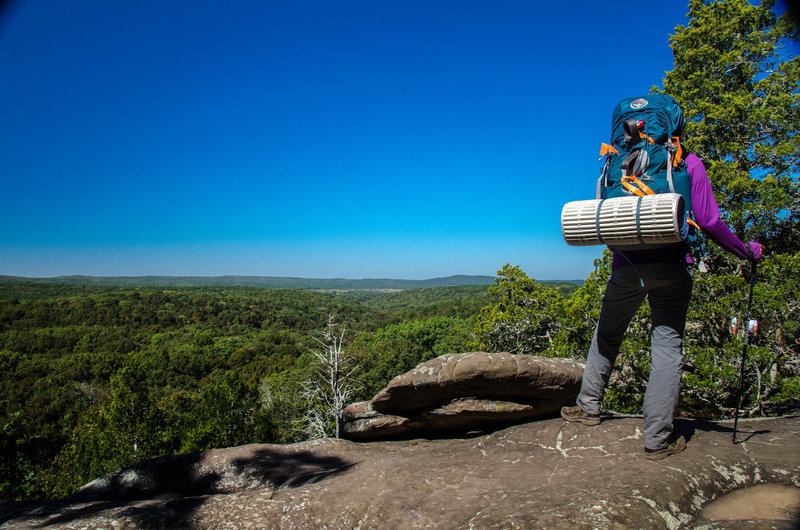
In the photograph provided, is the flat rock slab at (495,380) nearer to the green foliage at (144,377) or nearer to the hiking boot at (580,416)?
the hiking boot at (580,416)

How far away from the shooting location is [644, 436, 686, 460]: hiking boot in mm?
3492

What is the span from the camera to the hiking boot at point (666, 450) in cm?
349

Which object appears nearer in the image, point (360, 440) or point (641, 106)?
point (641, 106)

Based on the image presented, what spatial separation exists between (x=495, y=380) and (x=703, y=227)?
3.40 m

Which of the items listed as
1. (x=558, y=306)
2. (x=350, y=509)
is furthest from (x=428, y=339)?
(x=350, y=509)

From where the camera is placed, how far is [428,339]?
57938 millimetres

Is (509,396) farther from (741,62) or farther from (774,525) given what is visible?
(741,62)

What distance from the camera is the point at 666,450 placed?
355cm

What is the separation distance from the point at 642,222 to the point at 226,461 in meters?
6.30

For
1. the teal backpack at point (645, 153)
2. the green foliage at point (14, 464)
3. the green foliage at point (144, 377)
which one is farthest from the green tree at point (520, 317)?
the green foliage at point (14, 464)

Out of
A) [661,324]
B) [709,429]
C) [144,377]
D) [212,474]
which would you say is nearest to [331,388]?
[144,377]

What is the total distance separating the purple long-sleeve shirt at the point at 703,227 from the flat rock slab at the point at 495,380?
269 centimetres

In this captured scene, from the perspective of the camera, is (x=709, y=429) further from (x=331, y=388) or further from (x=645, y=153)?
(x=331, y=388)

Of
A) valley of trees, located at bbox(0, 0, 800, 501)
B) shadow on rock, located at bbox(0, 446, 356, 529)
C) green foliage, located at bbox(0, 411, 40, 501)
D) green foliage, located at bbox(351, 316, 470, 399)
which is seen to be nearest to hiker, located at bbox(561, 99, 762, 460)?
shadow on rock, located at bbox(0, 446, 356, 529)
